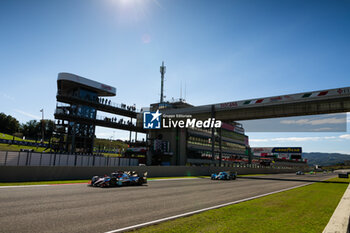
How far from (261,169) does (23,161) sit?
51.6 m

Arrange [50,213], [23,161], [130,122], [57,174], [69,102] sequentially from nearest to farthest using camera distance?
[50,213], [57,174], [23,161], [69,102], [130,122]

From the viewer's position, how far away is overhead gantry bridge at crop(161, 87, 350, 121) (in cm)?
3281

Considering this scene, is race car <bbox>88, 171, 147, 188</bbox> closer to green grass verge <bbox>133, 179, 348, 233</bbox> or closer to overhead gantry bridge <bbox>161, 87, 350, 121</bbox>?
green grass verge <bbox>133, 179, 348, 233</bbox>

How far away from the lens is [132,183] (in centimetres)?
1855

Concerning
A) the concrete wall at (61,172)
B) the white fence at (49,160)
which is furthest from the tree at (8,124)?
the concrete wall at (61,172)

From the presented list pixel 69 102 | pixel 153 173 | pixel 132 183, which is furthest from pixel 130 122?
pixel 132 183

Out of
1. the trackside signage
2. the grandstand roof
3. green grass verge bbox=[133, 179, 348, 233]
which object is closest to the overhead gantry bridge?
the trackside signage

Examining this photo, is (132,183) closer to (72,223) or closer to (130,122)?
(72,223)

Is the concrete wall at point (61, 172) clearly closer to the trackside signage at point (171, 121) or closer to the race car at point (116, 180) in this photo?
the race car at point (116, 180)

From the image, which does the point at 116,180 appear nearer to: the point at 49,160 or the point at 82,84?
the point at 49,160

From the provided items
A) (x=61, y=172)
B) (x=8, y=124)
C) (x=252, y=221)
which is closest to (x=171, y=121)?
(x=61, y=172)

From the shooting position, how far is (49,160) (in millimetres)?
27250

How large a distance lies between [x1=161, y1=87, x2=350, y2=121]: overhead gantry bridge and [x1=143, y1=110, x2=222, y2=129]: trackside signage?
9.85ft

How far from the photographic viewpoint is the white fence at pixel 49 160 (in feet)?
74.5
